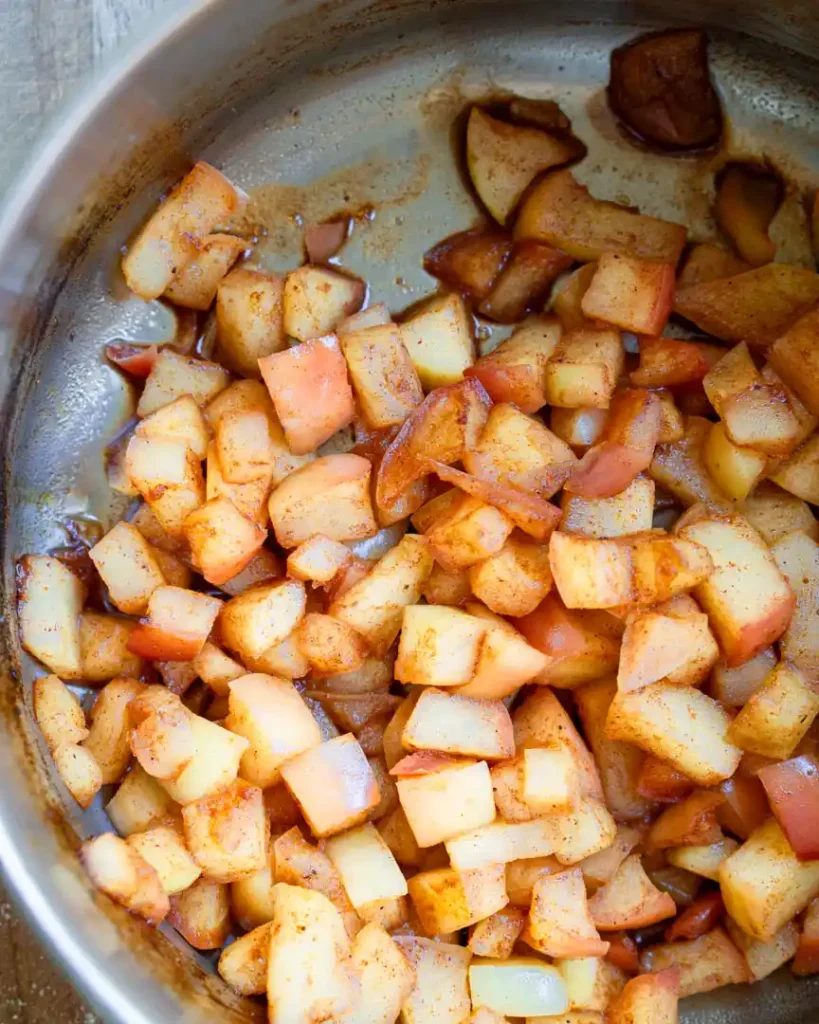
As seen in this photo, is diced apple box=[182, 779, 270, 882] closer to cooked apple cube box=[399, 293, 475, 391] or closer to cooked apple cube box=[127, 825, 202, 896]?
cooked apple cube box=[127, 825, 202, 896]

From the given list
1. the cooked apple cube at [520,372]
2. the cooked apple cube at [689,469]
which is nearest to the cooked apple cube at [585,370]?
the cooked apple cube at [520,372]

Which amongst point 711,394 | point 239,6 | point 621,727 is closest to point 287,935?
point 621,727

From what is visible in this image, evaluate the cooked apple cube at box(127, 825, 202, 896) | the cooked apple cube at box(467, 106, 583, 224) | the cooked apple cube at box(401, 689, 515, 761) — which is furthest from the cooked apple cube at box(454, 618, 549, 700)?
the cooked apple cube at box(467, 106, 583, 224)

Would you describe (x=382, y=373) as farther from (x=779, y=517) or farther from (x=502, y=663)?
(x=779, y=517)

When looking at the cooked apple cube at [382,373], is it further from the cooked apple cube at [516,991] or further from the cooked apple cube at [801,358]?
the cooked apple cube at [516,991]

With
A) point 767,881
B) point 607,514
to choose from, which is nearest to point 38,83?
point 607,514

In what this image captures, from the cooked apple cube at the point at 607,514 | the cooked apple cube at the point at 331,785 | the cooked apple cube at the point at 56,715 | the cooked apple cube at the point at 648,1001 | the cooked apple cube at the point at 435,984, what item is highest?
the cooked apple cube at the point at 56,715
